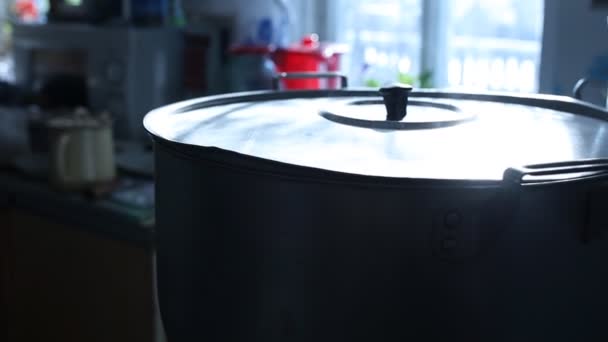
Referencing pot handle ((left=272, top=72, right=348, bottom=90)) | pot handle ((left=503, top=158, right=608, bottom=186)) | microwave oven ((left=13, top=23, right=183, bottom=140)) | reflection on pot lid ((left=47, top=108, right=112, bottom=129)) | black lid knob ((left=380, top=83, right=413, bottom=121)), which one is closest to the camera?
pot handle ((left=503, top=158, right=608, bottom=186))

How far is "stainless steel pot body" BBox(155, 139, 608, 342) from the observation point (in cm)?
46

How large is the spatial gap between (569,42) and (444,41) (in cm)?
42

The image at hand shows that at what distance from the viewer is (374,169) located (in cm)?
51

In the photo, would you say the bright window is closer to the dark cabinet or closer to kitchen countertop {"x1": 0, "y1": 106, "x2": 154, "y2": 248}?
kitchen countertop {"x1": 0, "y1": 106, "x2": 154, "y2": 248}

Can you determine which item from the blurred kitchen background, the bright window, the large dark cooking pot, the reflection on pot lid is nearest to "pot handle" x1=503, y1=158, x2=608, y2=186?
the large dark cooking pot

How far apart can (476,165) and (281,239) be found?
0.16 metres

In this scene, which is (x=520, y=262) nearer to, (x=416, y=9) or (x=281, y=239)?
(x=281, y=239)

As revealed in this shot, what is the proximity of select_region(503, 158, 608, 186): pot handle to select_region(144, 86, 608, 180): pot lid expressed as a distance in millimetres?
25

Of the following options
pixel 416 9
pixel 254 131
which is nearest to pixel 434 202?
pixel 254 131

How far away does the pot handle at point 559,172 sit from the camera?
0.44 metres

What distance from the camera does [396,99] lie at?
637 mm

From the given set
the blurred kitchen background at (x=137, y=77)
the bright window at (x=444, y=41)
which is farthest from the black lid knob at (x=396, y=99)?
the bright window at (x=444, y=41)

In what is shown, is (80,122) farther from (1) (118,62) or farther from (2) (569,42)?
(2) (569,42)

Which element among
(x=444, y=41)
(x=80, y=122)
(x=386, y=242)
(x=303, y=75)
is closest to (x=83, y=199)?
(x=80, y=122)
